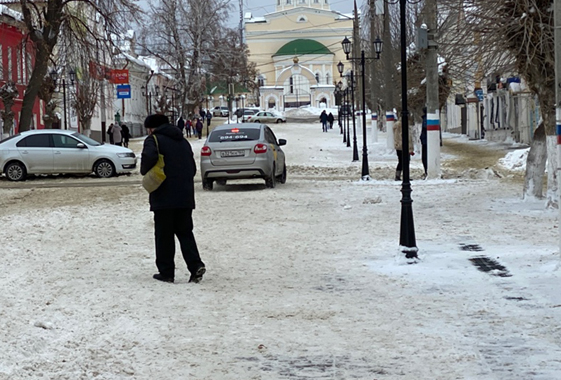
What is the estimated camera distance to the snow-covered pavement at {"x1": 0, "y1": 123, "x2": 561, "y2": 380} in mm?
6336

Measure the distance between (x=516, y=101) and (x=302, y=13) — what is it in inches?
3523

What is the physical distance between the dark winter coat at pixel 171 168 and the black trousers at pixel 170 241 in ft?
0.38

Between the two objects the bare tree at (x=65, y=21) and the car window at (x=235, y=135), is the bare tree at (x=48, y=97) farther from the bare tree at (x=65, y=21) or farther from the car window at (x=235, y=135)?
the car window at (x=235, y=135)

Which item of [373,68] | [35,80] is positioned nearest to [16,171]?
[35,80]

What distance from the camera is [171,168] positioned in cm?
962

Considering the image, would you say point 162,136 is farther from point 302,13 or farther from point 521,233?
point 302,13

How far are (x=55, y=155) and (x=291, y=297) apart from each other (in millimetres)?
20694

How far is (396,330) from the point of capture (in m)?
7.36

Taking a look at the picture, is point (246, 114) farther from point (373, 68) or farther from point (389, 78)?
point (389, 78)

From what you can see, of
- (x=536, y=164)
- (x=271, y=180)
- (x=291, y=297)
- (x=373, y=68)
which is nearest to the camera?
A: (x=291, y=297)

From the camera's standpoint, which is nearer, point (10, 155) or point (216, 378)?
point (216, 378)

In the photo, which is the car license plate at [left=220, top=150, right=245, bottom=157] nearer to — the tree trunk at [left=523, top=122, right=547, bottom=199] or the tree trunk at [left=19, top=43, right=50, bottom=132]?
the tree trunk at [left=523, top=122, right=547, bottom=199]

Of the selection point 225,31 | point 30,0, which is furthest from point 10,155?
point 225,31

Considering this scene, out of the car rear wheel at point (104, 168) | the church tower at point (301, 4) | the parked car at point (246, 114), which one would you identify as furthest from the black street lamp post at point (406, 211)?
the church tower at point (301, 4)
